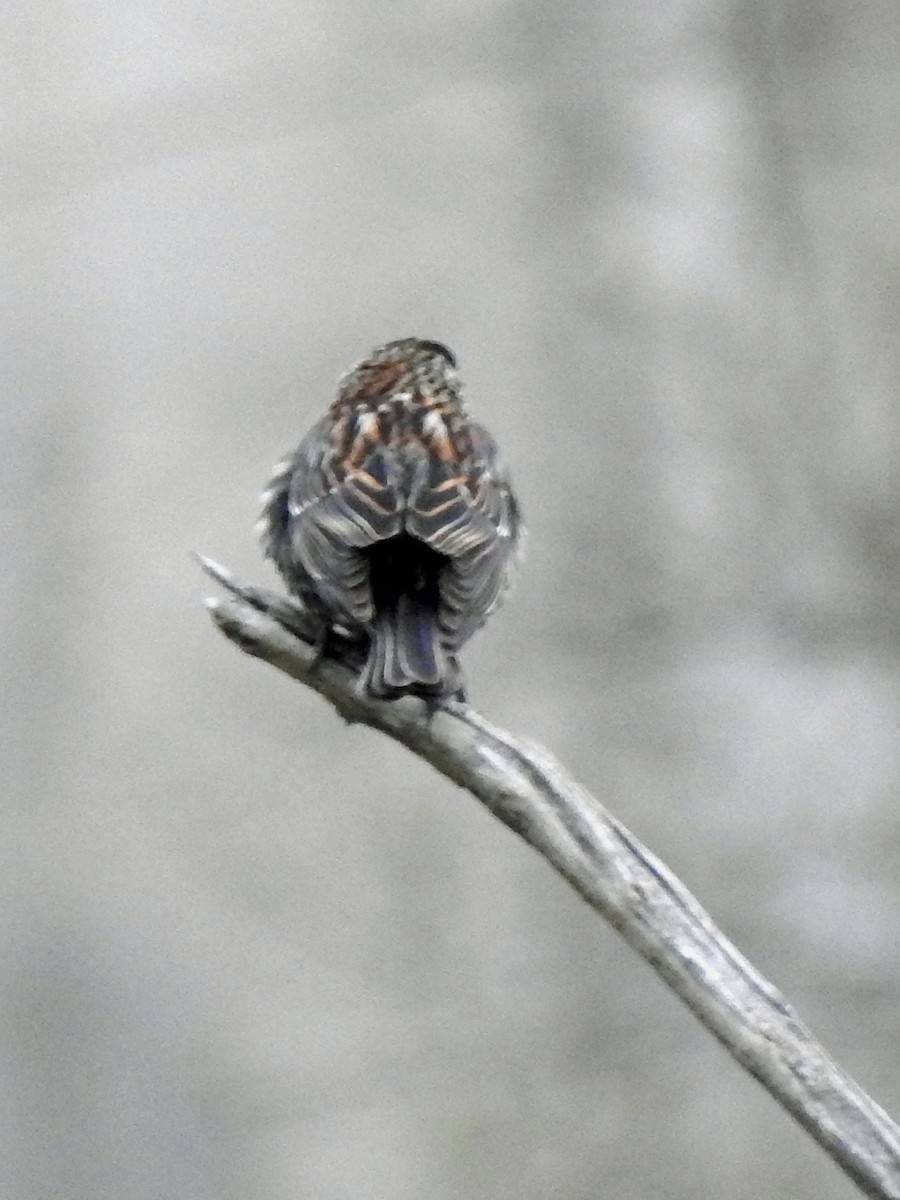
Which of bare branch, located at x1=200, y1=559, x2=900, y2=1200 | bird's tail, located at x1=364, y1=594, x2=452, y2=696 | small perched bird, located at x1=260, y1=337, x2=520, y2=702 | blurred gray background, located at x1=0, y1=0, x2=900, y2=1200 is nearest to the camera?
bare branch, located at x1=200, y1=559, x2=900, y2=1200

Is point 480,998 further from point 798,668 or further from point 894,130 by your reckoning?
point 894,130

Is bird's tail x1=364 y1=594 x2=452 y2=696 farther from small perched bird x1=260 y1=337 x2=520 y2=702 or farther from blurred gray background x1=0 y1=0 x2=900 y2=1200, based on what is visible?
blurred gray background x1=0 y1=0 x2=900 y2=1200

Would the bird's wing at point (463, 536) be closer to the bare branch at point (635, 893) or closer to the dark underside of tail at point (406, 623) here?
the dark underside of tail at point (406, 623)

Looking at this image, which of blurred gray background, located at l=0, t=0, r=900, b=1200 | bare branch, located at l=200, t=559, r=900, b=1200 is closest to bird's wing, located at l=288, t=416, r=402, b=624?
bare branch, located at l=200, t=559, r=900, b=1200

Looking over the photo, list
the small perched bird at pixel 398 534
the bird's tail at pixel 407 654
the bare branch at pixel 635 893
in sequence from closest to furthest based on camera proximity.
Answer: the bare branch at pixel 635 893
the bird's tail at pixel 407 654
the small perched bird at pixel 398 534

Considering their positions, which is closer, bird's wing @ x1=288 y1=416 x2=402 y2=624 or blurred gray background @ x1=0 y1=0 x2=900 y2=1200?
bird's wing @ x1=288 y1=416 x2=402 y2=624

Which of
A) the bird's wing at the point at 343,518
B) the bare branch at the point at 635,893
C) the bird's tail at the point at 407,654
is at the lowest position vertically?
the bare branch at the point at 635,893

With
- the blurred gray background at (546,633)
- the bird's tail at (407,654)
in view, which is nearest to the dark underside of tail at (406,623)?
the bird's tail at (407,654)
